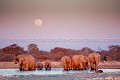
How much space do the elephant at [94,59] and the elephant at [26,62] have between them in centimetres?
151

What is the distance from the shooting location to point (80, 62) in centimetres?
876

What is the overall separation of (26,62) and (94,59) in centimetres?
180

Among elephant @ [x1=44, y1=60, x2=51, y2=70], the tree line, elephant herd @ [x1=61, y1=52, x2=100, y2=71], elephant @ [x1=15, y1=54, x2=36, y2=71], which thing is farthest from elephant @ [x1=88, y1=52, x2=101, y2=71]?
elephant @ [x1=15, y1=54, x2=36, y2=71]

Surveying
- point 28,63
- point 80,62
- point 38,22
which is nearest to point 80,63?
point 80,62

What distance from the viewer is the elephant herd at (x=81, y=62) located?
8.75m

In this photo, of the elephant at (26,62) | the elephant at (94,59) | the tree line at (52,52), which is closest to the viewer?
the elephant at (26,62)

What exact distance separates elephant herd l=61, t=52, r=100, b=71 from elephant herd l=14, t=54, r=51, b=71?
0.46 meters

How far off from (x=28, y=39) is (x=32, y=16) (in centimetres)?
64

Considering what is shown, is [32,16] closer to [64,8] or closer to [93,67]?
[64,8]

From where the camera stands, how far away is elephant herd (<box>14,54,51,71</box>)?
866 cm

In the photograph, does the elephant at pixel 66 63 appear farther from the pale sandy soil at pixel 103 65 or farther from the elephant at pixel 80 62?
the pale sandy soil at pixel 103 65

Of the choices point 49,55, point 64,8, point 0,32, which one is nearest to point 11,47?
point 0,32

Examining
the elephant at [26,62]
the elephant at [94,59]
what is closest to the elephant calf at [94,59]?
the elephant at [94,59]

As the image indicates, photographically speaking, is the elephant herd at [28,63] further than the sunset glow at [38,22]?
No
